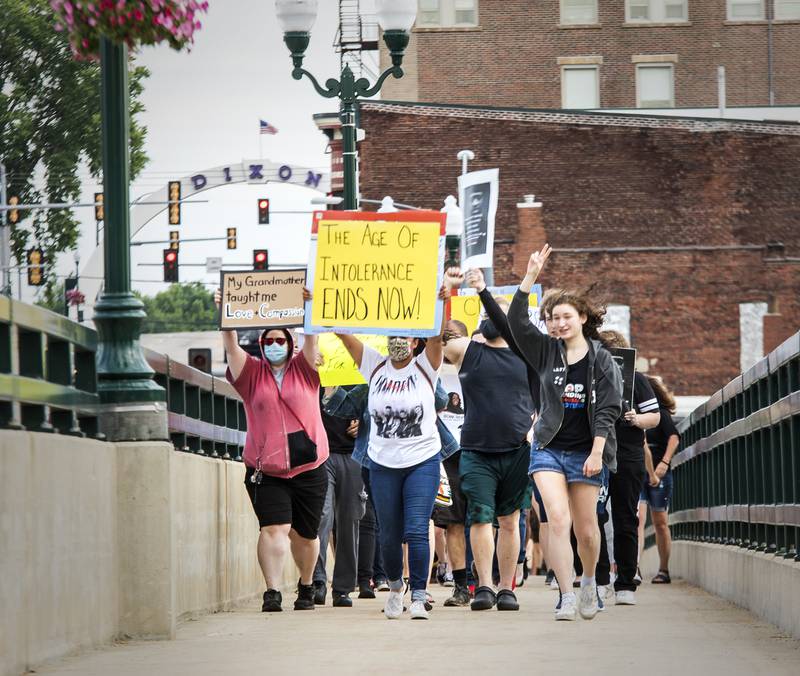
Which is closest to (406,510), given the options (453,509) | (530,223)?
(453,509)

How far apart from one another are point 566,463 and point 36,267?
129 ft

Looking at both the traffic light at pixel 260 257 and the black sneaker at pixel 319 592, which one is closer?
the black sneaker at pixel 319 592

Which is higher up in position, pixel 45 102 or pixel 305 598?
pixel 45 102

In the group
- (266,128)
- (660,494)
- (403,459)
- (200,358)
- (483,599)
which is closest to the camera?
(403,459)

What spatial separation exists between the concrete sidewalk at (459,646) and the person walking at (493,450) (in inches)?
13.5

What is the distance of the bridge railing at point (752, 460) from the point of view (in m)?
9.78

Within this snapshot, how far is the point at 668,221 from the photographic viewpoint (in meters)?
57.6

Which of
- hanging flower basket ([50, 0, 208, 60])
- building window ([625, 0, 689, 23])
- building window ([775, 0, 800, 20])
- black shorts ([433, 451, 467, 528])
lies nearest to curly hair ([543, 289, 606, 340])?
black shorts ([433, 451, 467, 528])

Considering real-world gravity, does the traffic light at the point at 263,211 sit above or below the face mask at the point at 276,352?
above

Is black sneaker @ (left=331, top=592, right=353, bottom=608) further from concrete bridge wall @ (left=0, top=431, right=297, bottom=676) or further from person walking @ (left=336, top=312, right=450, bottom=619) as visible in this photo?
person walking @ (left=336, top=312, right=450, bottom=619)

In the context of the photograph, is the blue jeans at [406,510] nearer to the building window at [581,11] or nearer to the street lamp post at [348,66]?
the street lamp post at [348,66]

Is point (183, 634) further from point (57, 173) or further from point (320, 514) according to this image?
point (57, 173)

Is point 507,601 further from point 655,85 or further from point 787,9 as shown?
point 787,9

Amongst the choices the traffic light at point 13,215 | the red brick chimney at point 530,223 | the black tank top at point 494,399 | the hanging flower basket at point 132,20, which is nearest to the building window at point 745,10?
→ the red brick chimney at point 530,223
